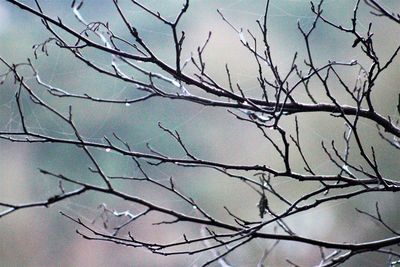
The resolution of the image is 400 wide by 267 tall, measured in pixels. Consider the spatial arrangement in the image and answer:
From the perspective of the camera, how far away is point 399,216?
1318 mm

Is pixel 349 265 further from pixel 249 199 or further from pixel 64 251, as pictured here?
pixel 64 251

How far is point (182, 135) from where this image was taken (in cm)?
130

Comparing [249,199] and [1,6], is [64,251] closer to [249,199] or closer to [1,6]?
[249,199]

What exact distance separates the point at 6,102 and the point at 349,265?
3.12 ft

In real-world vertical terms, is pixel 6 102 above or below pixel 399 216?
above

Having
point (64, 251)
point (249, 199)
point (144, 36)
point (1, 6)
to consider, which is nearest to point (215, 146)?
point (249, 199)

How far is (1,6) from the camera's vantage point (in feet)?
4.26

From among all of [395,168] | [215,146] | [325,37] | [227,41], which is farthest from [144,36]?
[395,168]

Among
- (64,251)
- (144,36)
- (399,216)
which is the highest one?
(144,36)

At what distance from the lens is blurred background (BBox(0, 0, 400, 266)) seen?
127 centimetres

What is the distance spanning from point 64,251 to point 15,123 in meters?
0.34

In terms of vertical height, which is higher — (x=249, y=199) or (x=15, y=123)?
(x=15, y=123)

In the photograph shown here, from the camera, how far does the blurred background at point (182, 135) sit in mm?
1273

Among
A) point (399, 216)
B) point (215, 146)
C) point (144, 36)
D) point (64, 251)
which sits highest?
point (144, 36)
